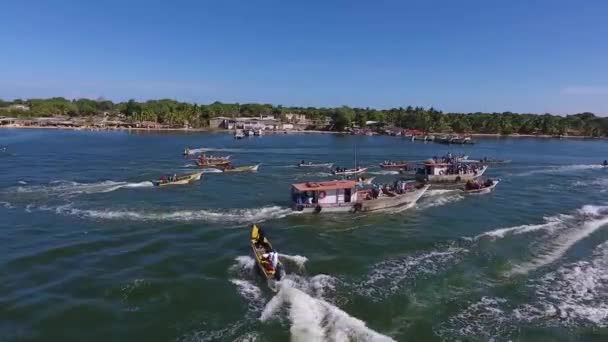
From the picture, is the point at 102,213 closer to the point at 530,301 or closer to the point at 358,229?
the point at 358,229

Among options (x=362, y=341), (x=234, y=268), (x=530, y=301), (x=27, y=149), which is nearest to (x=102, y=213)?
(x=234, y=268)

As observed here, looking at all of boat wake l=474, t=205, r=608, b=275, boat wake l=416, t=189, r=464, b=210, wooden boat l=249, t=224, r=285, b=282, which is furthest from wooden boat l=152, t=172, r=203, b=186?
Answer: boat wake l=474, t=205, r=608, b=275

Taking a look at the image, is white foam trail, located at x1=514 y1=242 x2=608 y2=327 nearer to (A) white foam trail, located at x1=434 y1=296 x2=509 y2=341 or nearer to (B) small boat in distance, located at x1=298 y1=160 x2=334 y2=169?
(A) white foam trail, located at x1=434 y1=296 x2=509 y2=341

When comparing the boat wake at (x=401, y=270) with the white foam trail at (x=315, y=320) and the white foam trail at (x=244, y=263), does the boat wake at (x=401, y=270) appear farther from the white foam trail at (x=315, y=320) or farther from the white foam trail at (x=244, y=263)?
the white foam trail at (x=244, y=263)

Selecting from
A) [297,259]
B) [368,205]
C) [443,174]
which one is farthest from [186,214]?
[443,174]

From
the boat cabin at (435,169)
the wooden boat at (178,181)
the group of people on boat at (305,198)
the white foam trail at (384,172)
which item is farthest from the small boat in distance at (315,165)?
the group of people on boat at (305,198)

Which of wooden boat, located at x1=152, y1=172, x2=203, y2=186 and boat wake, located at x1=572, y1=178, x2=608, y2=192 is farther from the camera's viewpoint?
boat wake, located at x1=572, y1=178, x2=608, y2=192
